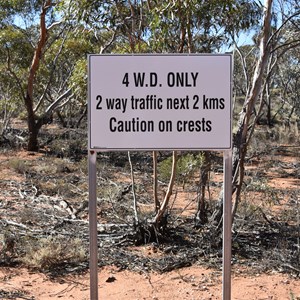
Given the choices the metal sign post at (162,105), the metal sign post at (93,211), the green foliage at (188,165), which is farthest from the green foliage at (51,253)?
the metal sign post at (162,105)

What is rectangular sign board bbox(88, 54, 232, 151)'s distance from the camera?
3154 millimetres

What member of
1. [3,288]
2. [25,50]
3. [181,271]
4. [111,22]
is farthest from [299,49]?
[3,288]

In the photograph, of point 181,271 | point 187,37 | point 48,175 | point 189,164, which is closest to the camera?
point 181,271

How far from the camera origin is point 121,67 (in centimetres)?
317

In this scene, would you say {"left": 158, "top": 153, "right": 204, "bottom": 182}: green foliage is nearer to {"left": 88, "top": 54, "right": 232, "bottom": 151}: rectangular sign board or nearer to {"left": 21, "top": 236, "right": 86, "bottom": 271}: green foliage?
{"left": 21, "top": 236, "right": 86, "bottom": 271}: green foliage

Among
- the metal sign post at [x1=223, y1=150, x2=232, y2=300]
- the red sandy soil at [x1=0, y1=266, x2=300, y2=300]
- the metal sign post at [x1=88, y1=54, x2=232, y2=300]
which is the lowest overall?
the red sandy soil at [x1=0, y1=266, x2=300, y2=300]

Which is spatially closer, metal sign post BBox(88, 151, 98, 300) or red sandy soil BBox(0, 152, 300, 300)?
metal sign post BBox(88, 151, 98, 300)

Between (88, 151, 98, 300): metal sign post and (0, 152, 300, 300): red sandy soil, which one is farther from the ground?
(88, 151, 98, 300): metal sign post

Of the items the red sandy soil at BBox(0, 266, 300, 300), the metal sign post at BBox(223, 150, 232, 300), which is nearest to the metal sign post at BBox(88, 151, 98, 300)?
the metal sign post at BBox(223, 150, 232, 300)

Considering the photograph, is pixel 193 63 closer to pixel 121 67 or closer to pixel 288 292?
pixel 121 67

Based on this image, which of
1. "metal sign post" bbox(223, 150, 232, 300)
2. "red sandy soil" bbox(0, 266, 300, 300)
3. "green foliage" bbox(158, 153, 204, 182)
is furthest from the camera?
"green foliage" bbox(158, 153, 204, 182)

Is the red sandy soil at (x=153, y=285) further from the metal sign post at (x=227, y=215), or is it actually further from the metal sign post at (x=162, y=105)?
the metal sign post at (x=162, y=105)

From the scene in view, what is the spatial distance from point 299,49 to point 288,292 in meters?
14.0

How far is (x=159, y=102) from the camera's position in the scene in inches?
125
